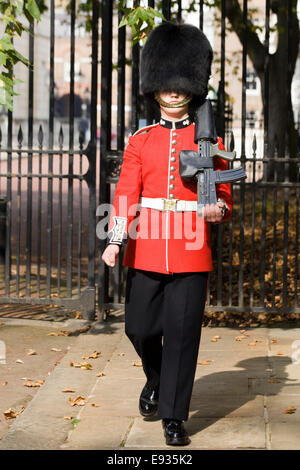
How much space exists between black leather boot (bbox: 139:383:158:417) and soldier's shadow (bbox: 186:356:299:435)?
0.68 feet

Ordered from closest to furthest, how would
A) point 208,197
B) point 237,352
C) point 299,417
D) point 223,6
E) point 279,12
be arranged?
point 208,197, point 299,417, point 237,352, point 223,6, point 279,12

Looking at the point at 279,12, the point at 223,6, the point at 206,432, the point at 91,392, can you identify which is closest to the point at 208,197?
the point at 206,432

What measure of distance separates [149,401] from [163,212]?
3.45 ft

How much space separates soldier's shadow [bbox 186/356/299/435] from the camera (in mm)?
5074

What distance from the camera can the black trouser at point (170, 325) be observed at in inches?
181

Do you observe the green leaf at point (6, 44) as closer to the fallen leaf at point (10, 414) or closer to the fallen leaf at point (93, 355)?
the fallen leaf at point (93, 355)

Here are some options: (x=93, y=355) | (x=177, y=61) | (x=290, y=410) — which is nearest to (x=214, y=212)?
(x=177, y=61)

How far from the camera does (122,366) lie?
20.4 feet

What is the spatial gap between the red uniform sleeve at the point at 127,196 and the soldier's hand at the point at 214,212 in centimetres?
40

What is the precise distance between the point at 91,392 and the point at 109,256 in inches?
51.0

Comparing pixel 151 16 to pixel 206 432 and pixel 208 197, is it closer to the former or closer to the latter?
pixel 208 197

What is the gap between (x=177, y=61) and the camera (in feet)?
15.4

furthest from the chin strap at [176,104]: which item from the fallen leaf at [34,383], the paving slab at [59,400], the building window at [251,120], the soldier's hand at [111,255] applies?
the building window at [251,120]
